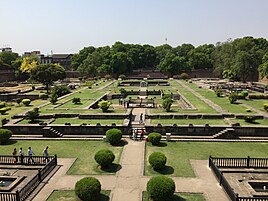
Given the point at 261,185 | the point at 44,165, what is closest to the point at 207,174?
the point at 261,185

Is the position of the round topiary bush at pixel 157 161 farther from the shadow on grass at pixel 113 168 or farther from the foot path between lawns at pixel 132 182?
the shadow on grass at pixel 113 168

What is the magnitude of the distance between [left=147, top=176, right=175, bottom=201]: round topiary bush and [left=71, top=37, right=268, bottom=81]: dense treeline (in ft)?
128

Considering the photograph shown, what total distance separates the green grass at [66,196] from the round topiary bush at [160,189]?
1971 mm

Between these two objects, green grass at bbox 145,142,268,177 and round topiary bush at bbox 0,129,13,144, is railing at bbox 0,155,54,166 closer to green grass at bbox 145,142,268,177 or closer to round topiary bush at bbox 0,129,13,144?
round topiary bush at bbox 0,129,13,144

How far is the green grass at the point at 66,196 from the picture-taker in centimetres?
1187

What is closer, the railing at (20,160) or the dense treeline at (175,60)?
the railing at (20,160)

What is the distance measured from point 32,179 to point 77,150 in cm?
583

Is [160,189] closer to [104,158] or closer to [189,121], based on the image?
[104,158]

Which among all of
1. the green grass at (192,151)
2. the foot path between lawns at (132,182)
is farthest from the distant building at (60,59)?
the foot path between lawns at (132,182)

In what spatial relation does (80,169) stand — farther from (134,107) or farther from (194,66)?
(194,66)

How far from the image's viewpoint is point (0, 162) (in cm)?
1582

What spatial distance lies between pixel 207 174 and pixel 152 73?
74927 mm

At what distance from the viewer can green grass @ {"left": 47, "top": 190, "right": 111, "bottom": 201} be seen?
11.9m

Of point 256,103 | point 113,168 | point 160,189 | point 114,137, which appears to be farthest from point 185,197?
point 256,103
